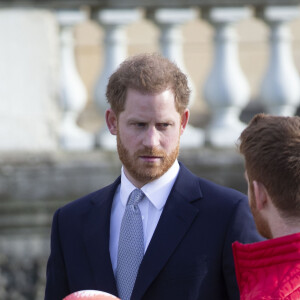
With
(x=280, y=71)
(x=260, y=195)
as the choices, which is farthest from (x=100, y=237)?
(x=280, y=71)

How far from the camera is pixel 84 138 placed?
545cm

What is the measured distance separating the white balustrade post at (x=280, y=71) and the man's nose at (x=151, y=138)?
7.65ft

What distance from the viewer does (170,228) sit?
3.18 m

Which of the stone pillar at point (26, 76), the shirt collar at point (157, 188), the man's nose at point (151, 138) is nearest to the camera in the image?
the man's nose at point (151, 138)

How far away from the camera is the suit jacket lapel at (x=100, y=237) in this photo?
10.4 ft

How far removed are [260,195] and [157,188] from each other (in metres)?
0.50

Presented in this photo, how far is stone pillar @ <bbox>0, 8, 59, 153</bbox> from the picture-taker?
533 cm

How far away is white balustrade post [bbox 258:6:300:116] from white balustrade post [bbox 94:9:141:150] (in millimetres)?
697

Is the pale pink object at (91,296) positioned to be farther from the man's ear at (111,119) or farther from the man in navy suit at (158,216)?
the man's ear at (111,119)

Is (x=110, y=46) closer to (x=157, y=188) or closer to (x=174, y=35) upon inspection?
(x=174, y=35)

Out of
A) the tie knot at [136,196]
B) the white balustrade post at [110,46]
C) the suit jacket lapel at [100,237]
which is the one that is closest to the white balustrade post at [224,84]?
the white balustrade post at [110,46]

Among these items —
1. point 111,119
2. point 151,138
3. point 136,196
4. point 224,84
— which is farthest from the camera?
point 224,84

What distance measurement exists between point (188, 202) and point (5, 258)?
7.82ft

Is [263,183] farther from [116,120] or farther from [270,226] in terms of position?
[116,120]
